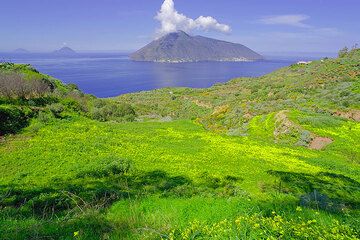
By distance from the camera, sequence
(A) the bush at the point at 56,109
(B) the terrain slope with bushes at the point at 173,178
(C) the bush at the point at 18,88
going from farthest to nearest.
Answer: (C) the bush at the point at 18,88, (A) the bush at the point at 56,109, (B) the terrain slope with bushes at the point at 173,178

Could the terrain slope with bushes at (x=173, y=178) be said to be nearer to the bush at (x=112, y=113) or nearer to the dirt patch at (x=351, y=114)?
the dirt patch at (x=351, y=114)

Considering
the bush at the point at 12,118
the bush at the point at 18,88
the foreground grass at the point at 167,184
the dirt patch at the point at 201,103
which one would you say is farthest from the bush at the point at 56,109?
the dirt patch at the point at 201,103

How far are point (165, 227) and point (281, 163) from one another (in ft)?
51.5

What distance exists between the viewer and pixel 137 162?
18.2m

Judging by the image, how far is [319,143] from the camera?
29609 mm

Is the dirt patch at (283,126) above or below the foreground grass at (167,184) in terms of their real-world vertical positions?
below

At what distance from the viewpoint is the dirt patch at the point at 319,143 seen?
95.6 feet

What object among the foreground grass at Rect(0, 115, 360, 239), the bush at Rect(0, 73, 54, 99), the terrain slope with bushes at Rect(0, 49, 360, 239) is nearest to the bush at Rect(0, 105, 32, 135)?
the terrain slope with bushes at Rect(0, 49, 360, 239)

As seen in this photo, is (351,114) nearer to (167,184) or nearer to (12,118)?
(167,184)

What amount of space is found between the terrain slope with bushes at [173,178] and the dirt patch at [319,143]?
0.09 m

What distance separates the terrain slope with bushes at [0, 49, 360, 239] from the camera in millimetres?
6468

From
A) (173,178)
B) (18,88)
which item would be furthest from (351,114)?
(18,88)

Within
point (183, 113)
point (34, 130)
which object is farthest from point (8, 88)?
point (183, 113)

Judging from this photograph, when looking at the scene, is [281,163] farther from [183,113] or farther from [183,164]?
[183,113]
